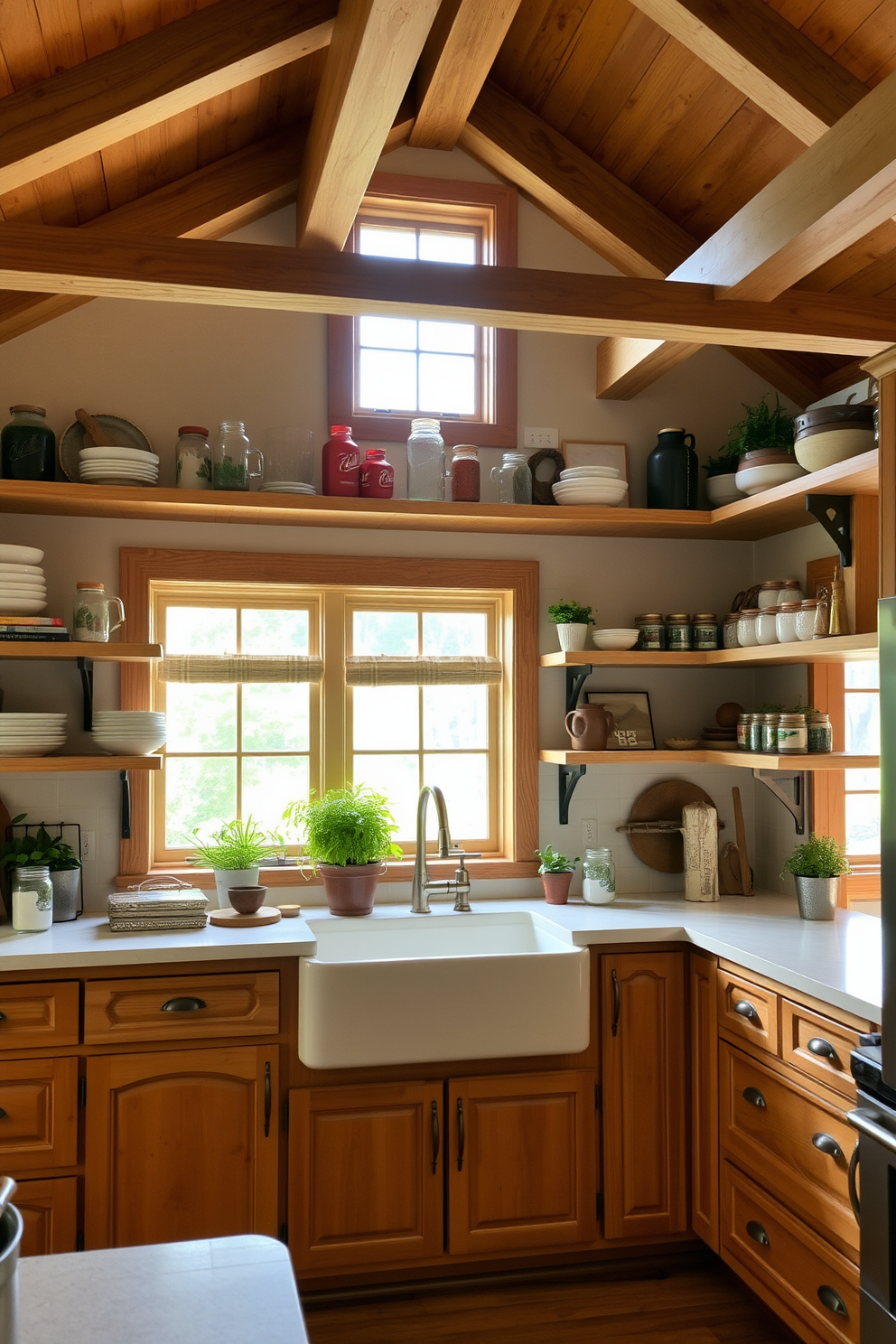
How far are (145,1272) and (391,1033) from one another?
1.95 metres

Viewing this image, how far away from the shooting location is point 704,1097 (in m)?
3.09

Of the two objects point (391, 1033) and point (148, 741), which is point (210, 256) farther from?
point (391, 1033)

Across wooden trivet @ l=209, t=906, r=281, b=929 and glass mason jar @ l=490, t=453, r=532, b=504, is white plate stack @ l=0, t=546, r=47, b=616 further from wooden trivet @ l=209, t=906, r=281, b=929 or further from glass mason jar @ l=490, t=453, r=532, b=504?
A: glass mason jar @ l=490, t=453, r=532, b=504

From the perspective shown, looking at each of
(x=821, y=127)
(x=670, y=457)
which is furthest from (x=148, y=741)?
(x=821, y=127)

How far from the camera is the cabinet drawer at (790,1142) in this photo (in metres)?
2.39

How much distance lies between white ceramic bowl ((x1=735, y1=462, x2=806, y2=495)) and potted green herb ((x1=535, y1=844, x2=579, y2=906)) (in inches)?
52.2

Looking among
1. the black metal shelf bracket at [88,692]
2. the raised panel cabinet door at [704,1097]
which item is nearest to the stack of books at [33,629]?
the black metal shelf bracket at [88,692]

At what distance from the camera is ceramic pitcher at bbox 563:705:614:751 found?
3615 mm

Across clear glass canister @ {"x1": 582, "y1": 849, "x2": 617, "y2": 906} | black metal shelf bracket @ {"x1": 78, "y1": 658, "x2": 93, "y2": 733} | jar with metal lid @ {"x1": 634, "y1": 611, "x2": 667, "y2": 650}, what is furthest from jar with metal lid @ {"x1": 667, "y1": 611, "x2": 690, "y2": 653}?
black metal shelf bracket @ {"x1": 78, "y1": 658, "x2": 93, "y2": 733}

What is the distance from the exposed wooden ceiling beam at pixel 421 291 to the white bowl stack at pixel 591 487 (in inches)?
34.0

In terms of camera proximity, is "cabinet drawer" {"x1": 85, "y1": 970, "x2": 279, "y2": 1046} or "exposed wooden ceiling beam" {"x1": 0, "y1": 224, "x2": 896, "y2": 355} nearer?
"exposed wooden ceiling beam" {"x1": 0, "y1": 224, "x2": 896, "y2": 355}

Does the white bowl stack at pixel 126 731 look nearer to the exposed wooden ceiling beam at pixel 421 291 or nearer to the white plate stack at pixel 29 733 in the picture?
the white plate stack at pixel 29 733

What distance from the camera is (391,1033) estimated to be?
291 cm

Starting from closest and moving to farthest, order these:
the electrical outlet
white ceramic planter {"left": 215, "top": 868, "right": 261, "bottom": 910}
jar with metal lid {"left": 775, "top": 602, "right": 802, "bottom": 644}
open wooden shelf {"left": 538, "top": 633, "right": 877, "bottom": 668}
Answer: open wooden shelf {"left": 538, "top": 633, "right": 877, "bottom": 668} → jar with metal lid {"left": 775, "top": 602, "right": 802, "bottom": 644} → white ceramic planter {"left": 215, "top": 868, "right": 261, "bottom": 910} → the electrical outlet
